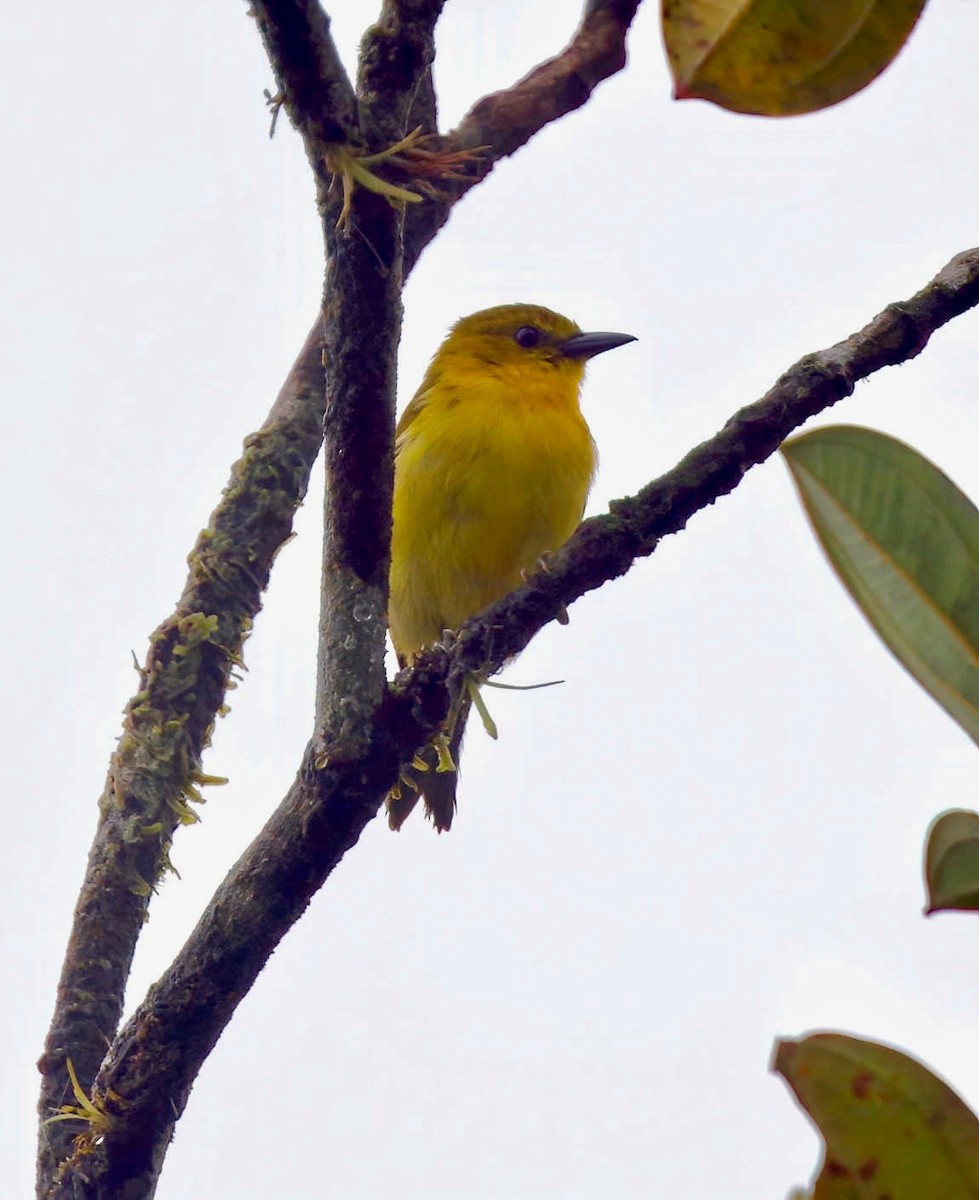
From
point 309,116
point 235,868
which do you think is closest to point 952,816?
point 309,116

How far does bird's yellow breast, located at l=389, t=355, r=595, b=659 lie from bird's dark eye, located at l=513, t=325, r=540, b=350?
48cm

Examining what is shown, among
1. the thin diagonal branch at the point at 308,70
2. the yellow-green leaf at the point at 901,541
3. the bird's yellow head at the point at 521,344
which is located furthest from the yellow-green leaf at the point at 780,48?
the bird's yellow head at the point at 521,344

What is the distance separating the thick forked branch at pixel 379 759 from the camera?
216 cm

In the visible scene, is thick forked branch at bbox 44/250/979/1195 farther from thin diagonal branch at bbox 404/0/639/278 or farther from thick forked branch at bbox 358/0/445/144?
thin diagonal branch at bbox 404/0/639/278

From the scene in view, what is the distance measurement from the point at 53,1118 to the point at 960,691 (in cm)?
204

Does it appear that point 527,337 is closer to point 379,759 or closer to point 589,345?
point 589,345

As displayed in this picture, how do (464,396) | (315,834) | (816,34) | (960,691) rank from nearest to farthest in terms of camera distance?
1. (960,691)
2. (816,34)
3. (315,834)
4. (464,396)

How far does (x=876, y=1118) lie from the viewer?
3.92ft

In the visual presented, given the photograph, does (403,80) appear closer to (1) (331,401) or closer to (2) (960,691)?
(1) (331,401)

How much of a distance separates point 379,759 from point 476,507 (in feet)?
7.17

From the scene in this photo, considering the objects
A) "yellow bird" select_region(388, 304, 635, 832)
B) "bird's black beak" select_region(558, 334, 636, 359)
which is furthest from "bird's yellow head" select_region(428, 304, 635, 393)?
"yellow bird" select_region(388, 304, 635, 832)

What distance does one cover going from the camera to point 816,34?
1.39m

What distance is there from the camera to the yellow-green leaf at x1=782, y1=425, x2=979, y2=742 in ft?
4.29

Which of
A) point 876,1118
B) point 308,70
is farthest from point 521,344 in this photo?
point 876,1118
